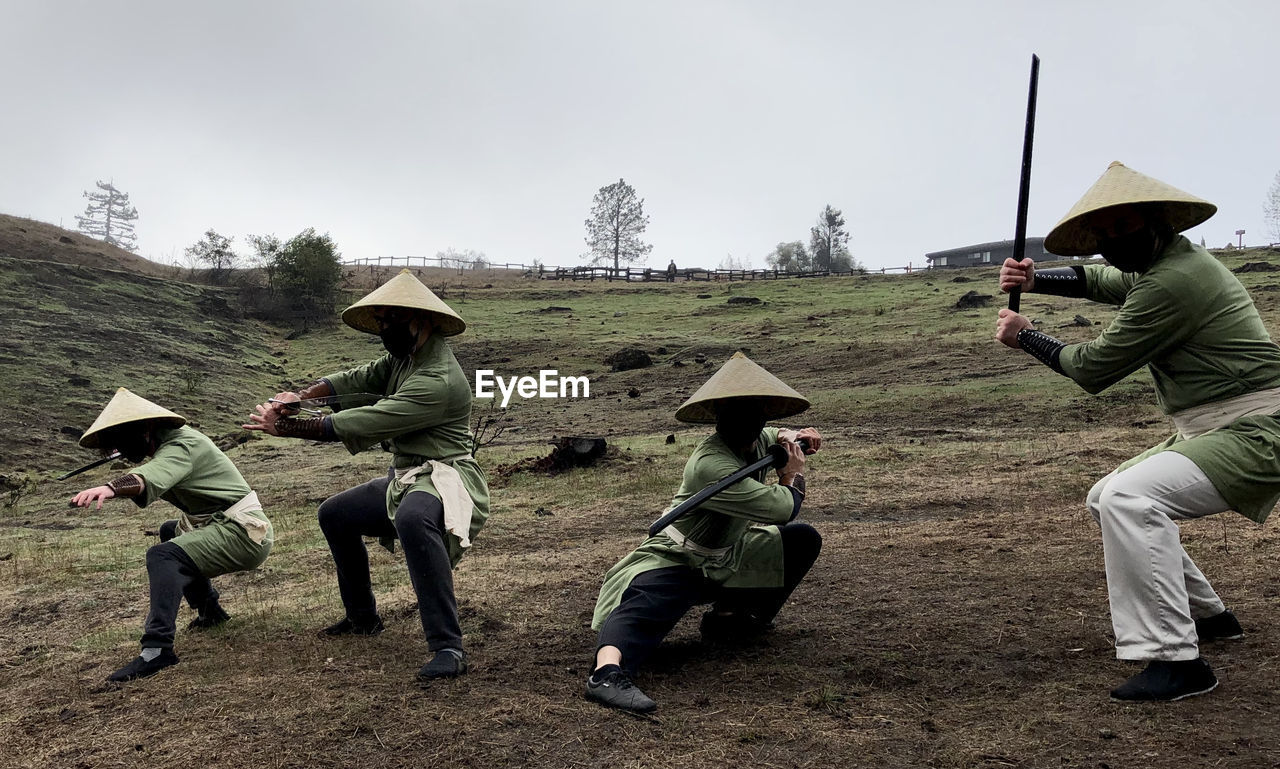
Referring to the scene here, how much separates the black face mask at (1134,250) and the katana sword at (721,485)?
173cm

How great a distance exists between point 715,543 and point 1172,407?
227 centimetres

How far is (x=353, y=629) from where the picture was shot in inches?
230

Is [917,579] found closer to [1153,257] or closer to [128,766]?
[1153,257]

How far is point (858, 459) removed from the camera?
43.7ft

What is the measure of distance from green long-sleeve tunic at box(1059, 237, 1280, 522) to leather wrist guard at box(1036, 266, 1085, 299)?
0.64 meters

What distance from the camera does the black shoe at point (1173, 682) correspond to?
3855 mm

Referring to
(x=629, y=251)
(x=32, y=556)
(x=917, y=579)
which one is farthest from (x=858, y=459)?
(x=629, y=251)

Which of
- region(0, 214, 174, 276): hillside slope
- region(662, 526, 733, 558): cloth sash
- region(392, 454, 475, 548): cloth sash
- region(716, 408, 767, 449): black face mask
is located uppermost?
region(0, 214, 174, 276): hillside slope

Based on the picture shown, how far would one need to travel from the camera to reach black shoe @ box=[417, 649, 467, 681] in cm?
483

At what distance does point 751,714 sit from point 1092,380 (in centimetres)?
213

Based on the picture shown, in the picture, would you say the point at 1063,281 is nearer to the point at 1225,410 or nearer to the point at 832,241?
the point at 1225,410

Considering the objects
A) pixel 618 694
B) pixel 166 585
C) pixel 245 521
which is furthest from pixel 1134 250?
pixel 166 585

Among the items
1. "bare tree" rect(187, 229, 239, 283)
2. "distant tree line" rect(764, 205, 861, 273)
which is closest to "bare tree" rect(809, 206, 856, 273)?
"distant tree line" rect(764, 205, 861, 273)

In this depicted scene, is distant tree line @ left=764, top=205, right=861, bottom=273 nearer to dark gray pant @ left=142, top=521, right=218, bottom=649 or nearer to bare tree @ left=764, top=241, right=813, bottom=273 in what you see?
bare tree @ left=764, top=241, right=813, bottom=273
